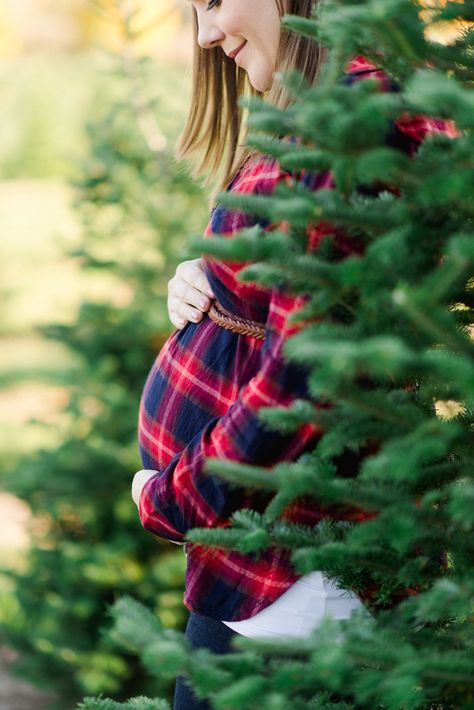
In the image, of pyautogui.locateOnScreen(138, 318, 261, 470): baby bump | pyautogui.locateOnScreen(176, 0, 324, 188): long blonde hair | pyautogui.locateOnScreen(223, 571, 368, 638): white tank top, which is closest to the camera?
pyautogui.locateOnScreen(223, 571, 368, 638): white tank top

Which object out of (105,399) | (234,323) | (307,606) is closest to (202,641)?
(307,606)

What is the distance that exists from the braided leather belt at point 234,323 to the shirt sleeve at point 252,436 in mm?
150

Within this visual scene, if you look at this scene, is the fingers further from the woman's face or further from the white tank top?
the white tank top

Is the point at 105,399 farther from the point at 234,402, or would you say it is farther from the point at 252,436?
the point at 252,436

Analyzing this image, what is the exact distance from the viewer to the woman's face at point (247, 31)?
1.52 m

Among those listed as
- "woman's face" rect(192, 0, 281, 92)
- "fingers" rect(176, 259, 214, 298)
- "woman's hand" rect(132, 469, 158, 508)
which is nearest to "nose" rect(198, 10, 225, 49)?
"woman's face" rect(192, 0, 281, 92)

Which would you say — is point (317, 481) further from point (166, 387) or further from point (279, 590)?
point (166, 387)

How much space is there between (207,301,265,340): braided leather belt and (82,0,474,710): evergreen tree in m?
0.28

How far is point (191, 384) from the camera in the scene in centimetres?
154

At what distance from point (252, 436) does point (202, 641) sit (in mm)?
450

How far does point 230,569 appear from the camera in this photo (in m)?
1.42

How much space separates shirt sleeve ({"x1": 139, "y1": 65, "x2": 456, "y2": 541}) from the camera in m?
1.15

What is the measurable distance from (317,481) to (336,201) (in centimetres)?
32

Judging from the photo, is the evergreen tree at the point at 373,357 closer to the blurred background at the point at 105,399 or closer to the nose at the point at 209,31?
the nose at the point at 209,31
